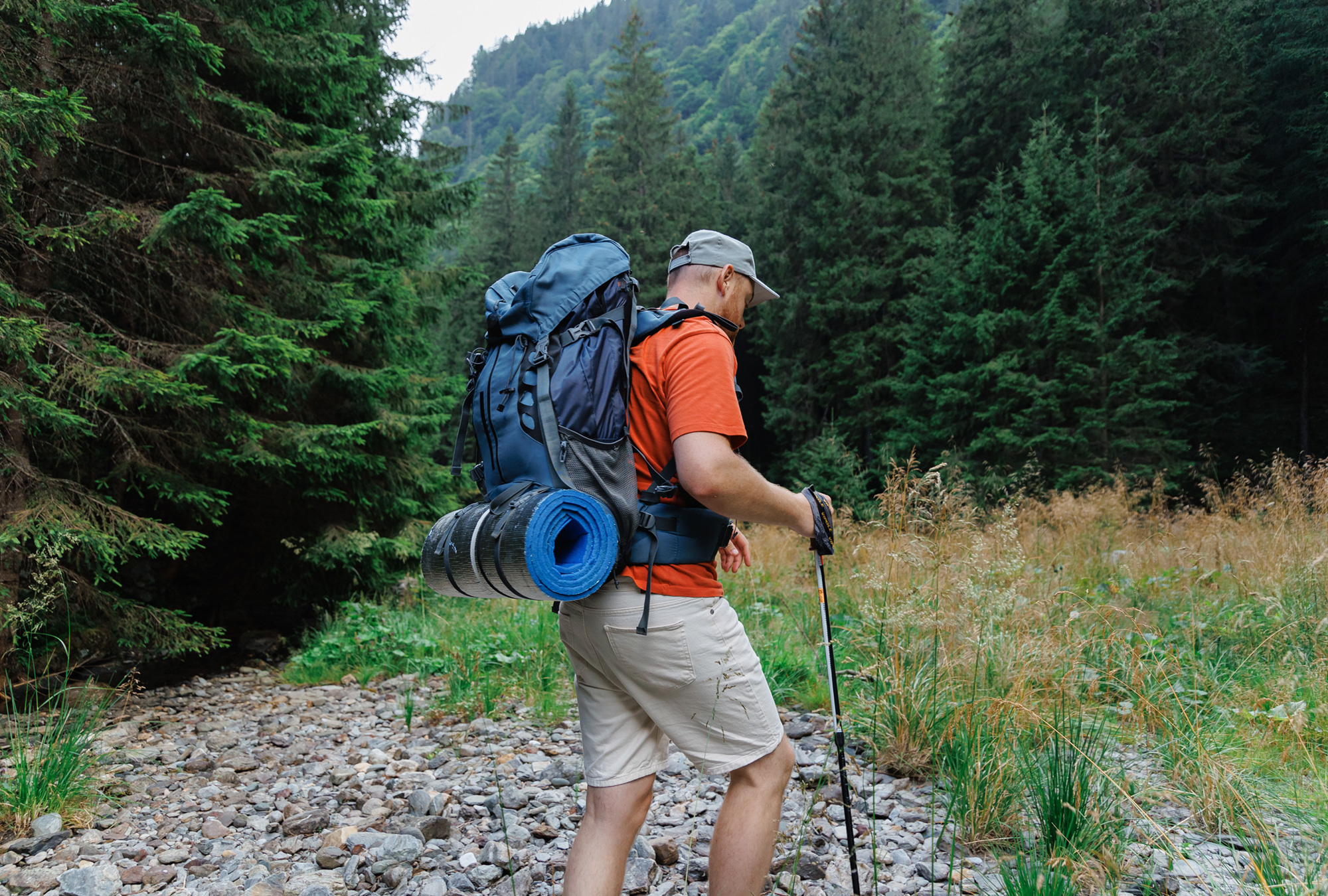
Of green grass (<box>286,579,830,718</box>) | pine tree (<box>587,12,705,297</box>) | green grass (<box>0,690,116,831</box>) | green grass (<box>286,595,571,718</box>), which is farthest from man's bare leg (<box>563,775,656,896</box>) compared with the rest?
pine tree (<box>587,12,705,297</box>)

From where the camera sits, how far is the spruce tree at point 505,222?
35.2 m

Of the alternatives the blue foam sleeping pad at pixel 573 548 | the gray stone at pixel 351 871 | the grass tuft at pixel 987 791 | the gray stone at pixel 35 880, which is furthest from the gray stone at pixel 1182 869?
the gray stone at pixel 35 880

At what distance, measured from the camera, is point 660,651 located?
67.6 inches

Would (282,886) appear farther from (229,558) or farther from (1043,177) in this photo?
(1043,177)

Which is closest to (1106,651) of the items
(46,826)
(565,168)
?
(46,826)

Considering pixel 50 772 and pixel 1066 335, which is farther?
pixel 1066 335

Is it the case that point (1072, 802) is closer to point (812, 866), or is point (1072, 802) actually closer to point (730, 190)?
point (812, 866)

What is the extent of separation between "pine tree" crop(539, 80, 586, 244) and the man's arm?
36564 millimetres

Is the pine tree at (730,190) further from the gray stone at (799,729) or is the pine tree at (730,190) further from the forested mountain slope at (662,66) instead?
the gray stone at (799,729)

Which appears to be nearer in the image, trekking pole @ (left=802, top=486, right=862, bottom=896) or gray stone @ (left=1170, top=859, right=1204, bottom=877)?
trekking pole @ (left=802, top=486, right=862, bottom=896)

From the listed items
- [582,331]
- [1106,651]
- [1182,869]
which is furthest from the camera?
[1106,651]

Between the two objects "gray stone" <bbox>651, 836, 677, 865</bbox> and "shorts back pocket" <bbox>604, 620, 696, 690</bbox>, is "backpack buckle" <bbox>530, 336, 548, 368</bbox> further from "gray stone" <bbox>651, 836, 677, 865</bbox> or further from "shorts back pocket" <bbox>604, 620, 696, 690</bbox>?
"gray stone" <bbox>651, 836, 677, 865</bbox>

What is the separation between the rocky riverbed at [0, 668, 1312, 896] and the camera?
7.93ft

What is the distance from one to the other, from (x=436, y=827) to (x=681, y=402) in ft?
7.10
